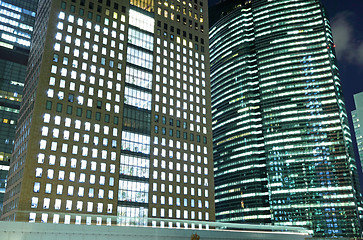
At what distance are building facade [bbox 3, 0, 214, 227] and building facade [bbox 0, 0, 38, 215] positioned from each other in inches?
1699

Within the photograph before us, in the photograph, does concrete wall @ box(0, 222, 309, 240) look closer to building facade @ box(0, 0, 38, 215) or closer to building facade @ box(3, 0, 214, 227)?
building facade @ box(3, 0, 214, 227)

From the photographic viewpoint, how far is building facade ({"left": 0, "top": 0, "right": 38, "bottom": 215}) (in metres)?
130

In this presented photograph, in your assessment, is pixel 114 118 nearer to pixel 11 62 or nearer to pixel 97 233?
pixel 97 233

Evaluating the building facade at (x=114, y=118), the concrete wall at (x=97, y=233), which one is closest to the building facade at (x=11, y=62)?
the building facade at (x=114, y=118)

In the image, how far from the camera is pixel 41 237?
189 feet

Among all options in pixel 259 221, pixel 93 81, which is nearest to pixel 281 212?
pixel 259 221

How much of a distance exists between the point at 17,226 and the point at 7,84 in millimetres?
97807

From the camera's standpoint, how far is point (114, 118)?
90.5 metres

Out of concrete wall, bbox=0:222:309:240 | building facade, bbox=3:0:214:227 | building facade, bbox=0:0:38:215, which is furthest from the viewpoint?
building facade, bbox=0:0:38:215

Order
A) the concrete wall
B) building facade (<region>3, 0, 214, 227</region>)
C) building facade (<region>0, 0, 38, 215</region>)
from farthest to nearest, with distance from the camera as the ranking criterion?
1. building facade (<region>0, 0, 38, 215</region>)
2. building facade (<region>3, 0, 214, 227</region>)
3. the concrete wall

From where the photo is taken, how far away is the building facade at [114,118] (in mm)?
78375

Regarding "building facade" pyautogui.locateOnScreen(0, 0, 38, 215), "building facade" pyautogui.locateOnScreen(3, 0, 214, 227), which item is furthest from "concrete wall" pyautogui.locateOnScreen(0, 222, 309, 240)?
"building facade" pyautogui.locateOnScreen(0, 0, 38, 215)

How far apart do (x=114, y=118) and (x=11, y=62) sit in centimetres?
7837

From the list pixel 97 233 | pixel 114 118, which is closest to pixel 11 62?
pixel 114 118
